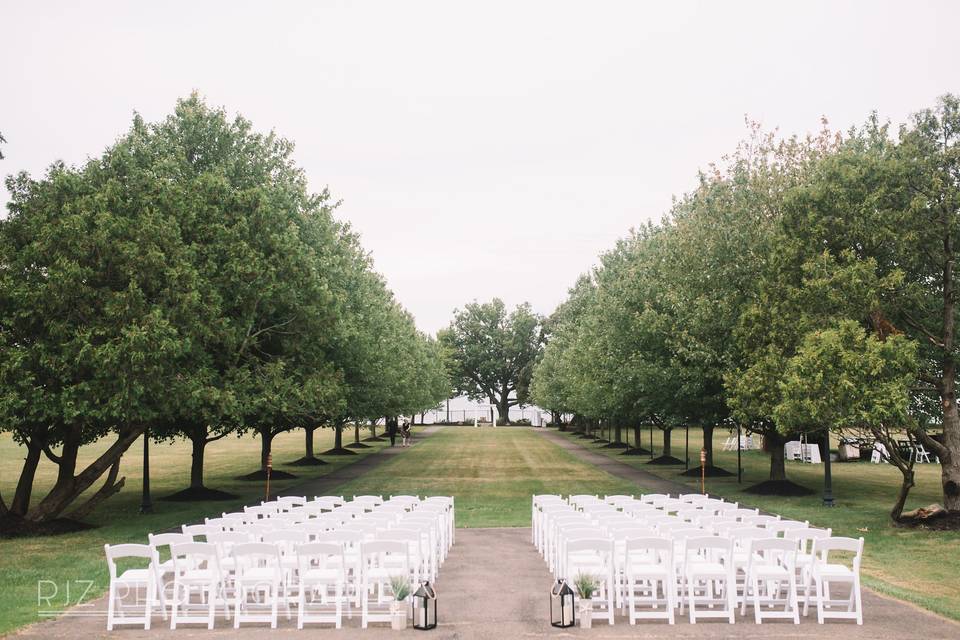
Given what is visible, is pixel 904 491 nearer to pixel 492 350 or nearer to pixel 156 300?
pixel 156 300

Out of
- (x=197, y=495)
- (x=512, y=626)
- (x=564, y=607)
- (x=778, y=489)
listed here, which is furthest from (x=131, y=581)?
(x=778, y=489)

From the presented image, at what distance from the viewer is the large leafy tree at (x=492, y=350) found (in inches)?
5000

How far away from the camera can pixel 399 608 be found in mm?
10727

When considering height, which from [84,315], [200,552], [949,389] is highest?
[84,315]

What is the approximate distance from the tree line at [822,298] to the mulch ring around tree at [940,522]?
321 millimetres

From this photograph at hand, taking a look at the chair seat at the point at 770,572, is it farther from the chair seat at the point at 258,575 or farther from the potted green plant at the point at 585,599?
the chair seat at the point at 258,575

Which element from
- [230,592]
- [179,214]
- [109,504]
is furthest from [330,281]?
[230,592]

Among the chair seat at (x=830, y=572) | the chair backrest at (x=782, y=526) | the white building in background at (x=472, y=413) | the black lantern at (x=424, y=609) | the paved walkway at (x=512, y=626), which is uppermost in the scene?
the chair backrest at (x=782, y=526)

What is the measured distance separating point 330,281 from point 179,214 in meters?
7.90

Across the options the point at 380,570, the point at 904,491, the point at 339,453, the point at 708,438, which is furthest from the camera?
the point at 339,453

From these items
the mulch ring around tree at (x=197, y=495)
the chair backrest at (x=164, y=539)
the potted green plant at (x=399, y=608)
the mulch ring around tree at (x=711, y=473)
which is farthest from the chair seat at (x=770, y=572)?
the mulch ring around tree at (x=711, y=473)

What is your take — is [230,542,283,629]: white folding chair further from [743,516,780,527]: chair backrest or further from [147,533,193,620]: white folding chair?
[743,516,780,527]: chair backrest

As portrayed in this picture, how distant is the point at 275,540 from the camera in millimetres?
12570

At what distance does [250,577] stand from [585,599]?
423cm
